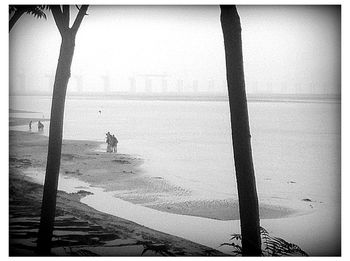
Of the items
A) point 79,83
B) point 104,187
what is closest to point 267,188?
point 104,187

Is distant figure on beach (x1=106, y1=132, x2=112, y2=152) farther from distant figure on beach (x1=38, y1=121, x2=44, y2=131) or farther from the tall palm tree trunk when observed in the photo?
distant figure on beach (x1=38, y1=121, x2=44, y2=131)

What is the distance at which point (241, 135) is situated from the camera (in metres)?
2.46

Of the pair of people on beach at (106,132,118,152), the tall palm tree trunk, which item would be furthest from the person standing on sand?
the tall palm tree trunk

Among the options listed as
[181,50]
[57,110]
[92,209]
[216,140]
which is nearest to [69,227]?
[92,209]

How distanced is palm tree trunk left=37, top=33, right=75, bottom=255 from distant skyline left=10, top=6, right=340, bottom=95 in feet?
0.15

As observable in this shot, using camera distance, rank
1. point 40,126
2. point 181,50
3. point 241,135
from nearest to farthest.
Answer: point 241,135 < point 40,126 < point 181,50

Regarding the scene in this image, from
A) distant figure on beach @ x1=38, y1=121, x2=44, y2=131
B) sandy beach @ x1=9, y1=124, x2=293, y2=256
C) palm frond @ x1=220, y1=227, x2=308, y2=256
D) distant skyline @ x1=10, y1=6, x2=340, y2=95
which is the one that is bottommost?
palm frond @ x1=220, y1=227, x2=308, y2=256

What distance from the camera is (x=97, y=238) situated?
98.9 inches

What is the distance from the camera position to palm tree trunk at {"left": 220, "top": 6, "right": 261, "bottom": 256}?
2465mm

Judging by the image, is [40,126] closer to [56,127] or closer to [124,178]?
[56,127]

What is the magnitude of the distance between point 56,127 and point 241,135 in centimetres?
101

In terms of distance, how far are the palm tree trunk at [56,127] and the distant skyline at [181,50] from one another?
0.04 meters
